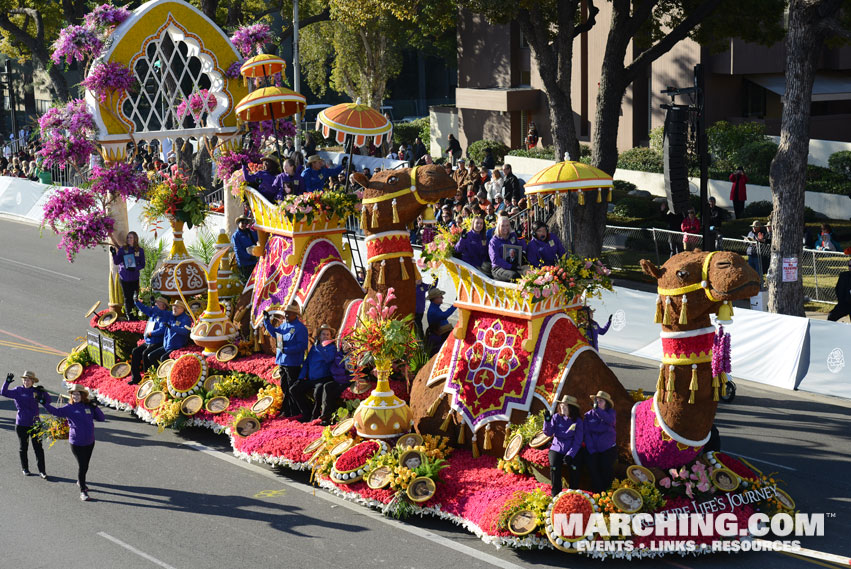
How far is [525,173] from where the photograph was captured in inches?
1449

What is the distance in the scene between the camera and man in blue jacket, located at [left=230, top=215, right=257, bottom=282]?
18016 millimetres

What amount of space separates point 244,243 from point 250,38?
166 inches

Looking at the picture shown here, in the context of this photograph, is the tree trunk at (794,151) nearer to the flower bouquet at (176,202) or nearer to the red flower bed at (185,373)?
the flower bouquet at (176,202)

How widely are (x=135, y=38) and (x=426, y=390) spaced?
8.21 m

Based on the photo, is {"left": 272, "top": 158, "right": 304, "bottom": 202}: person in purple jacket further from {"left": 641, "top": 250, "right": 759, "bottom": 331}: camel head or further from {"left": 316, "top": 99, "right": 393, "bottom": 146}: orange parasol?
{"left": 641, "top": 250, "right": 759, "bottom": 331}: camel head

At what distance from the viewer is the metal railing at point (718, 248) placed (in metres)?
23.5

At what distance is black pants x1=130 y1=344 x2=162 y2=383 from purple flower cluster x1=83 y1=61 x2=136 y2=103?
4.01 meters

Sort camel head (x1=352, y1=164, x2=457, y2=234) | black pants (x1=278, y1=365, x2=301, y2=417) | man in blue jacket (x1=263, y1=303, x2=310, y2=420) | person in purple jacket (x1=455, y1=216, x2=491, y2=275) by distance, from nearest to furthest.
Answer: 1. person in purple jacket (x1=455, y1=216, x2=491, y2=275)
2. camel head (x1=352, y1=164, x2=457, y2=234)
3. man in blue jacket (x1=263, y1=303, x2=310, y2=420)
4. black pants (x1=278, y1=365, x2=301, y2=417)

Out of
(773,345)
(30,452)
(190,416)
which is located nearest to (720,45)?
(773,345)

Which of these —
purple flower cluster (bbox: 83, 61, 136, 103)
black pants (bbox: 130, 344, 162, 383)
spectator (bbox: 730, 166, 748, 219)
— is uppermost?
purple flower cluster (bbox: 83, 61, 136, 103)

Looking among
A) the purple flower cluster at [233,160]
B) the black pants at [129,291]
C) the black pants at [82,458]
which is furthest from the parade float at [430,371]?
the black pants at [82,458]

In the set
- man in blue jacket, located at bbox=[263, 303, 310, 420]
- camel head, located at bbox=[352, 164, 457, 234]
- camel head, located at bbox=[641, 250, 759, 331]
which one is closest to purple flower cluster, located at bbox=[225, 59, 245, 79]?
camel head, located at bbox=[352, 164, 457, 234]

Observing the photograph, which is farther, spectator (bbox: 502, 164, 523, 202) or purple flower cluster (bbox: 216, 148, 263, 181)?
spectator (bbox: 502, 164, 523, 202)

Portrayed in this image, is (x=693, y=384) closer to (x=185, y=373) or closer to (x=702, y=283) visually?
(x=702, y=283)
